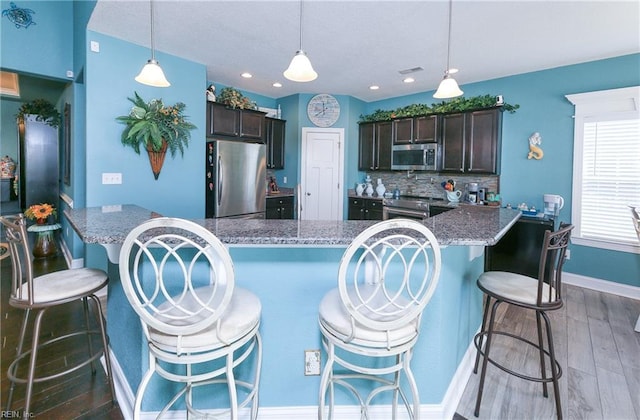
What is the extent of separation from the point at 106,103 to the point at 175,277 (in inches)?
102

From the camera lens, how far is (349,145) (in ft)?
18.1

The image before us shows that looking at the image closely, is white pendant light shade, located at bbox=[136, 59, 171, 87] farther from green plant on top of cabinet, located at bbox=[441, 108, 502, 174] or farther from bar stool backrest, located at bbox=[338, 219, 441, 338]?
green plant on top of cabinet, located at bbox=[441, 108, 502, 174]

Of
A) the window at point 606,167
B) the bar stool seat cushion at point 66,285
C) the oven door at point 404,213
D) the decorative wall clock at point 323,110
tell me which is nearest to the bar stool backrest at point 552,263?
the bar stool seat cushion at point 66,285

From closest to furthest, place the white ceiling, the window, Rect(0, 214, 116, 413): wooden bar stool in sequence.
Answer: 1. Rect(0, 214, 116, 413): wooden bar stool
2. the white ceiling
3. the window

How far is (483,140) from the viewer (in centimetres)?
427

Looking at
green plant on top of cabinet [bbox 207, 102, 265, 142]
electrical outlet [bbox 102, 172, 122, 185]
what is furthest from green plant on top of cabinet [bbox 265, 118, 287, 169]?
electrical outlet [bbox 102, 172, 122, 185]

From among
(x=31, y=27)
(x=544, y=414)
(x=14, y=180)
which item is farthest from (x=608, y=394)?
(x=14, y=180)

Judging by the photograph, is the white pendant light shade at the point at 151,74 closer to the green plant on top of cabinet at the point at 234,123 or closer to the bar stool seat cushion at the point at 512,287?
the green plant on top of cabinet at the point at 234,123

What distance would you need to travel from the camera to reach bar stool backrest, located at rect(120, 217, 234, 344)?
107cm

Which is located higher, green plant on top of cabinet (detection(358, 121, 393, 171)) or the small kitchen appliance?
green plant on top of cabinet (detection(358, 121, 393, 171))

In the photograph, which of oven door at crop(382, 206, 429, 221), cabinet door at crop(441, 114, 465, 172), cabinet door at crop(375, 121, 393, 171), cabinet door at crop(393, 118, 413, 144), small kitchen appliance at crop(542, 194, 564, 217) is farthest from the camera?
cabinet door at crop(375, 121, 393, 171)

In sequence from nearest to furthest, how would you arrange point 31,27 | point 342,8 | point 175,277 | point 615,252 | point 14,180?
point 175,277, point 342,8, point 31,27, point 615,252, point 14,180

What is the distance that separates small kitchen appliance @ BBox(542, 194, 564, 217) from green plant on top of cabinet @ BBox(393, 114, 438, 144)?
63.2 inches

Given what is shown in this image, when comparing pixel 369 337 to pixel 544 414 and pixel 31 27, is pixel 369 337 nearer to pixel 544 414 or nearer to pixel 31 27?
pixel 544 414
